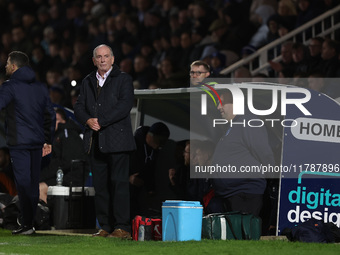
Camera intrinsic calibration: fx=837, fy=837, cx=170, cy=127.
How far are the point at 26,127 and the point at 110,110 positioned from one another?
99 centimetres

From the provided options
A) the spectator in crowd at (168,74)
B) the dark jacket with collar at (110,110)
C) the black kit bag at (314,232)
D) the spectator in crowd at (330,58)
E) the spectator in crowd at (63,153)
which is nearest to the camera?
the black kit bag at (314,232)

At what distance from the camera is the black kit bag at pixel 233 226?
307 inches

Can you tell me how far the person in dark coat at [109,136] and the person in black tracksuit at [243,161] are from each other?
0.96m

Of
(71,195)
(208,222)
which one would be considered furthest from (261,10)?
(208,222)

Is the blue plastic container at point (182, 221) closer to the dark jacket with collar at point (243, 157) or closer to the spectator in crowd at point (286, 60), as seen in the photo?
the dark jacket with collar at point (243, 157)

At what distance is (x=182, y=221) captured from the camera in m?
7.70

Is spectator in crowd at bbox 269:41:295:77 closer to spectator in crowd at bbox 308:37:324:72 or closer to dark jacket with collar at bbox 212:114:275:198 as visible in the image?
spectator in crowd at bbox 308:37:324:72

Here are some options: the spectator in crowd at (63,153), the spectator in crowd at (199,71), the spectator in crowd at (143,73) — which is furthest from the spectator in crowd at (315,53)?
the spectator in crowd at (143,73)

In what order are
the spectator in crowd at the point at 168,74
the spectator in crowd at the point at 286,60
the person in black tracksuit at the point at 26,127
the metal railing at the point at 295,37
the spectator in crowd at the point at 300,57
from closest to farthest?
the person in black tracksuit at the point at 26,127 < the spectator in crowd at the point at 300,57 < the spectator in crowd at the point at 286,60 < the metal railing at the point at 295,37 < the spectator in crowd at the point at 168,74

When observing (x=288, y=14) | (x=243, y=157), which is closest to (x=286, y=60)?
(x=288, y=14)

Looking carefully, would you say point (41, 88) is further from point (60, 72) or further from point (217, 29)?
point (60, 72)

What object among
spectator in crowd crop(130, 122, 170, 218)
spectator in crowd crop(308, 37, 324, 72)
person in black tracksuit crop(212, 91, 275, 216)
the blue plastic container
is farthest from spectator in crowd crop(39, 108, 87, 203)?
spectator in crowd crop(308, 37, 324, 72)

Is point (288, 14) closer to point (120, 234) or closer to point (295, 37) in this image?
point (295, 37)

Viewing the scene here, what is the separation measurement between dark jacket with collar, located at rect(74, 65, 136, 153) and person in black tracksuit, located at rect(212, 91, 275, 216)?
3.19 ft
